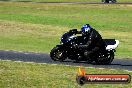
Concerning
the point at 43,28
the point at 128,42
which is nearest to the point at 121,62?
the point at 128,42

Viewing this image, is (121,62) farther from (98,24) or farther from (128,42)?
(98,24)

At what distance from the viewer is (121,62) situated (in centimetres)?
2219

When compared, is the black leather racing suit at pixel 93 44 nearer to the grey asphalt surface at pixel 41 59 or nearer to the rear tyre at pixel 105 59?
the rear tyre at pixel 105 59

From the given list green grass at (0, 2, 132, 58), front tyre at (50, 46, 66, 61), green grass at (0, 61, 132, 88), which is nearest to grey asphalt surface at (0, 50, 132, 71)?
front tyre at (50, 46, 66, 61)

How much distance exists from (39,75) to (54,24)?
27530 millimetres

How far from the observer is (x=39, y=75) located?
1695cm

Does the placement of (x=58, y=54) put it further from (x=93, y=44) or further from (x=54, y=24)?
(x=54, y=24)

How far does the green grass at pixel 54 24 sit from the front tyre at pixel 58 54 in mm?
5215

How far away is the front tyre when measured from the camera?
21055 millimetres

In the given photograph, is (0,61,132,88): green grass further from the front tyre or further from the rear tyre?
the rear tyre

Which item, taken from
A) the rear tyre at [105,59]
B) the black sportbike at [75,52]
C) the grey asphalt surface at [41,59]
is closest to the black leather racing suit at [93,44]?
the black sportbike at [75,52]

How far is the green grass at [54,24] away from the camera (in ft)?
100

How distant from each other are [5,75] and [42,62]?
4391 mm

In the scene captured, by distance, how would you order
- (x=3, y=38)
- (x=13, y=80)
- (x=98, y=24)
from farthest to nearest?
(x=98, y=24) → (x=3, y=38) → (x=13, y=80)
